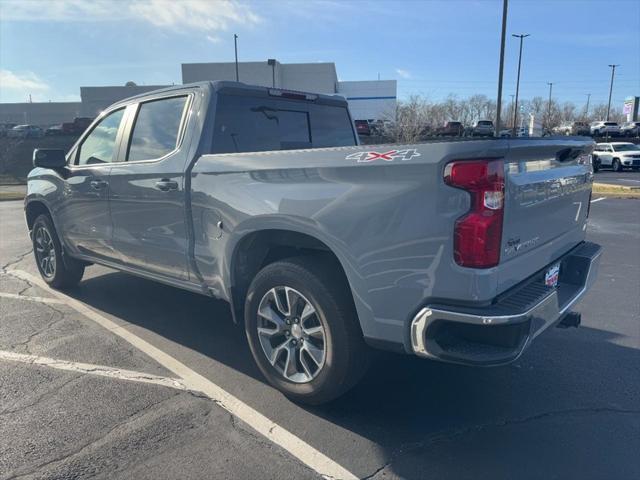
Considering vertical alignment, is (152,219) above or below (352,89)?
below

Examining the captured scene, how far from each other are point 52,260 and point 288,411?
4042 mm

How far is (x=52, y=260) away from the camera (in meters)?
5.93

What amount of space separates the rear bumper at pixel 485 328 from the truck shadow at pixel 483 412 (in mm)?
615

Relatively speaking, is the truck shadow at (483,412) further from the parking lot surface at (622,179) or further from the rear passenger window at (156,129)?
the parking lot surface at (622,179)

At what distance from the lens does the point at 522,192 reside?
2.65 metres

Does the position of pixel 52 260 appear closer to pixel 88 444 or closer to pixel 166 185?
pixel 166 185

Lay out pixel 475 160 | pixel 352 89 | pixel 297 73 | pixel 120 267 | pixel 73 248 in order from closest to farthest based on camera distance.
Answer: pixel 475 160, pixel 120 267, pixel 73 248, pixel 297 73, pixel 352 89

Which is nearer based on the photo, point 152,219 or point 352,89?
point 152,219

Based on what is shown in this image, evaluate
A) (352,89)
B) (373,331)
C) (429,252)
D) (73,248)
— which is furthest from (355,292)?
(352,89)

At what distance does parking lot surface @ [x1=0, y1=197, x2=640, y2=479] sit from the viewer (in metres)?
2.71

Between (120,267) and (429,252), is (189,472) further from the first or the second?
(120,267)

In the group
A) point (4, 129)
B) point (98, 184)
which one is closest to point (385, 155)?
point (98, 184)

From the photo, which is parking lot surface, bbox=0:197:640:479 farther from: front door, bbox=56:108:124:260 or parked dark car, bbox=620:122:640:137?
parked dark car, bbox=620:122:640:137

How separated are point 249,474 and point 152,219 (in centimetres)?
225
